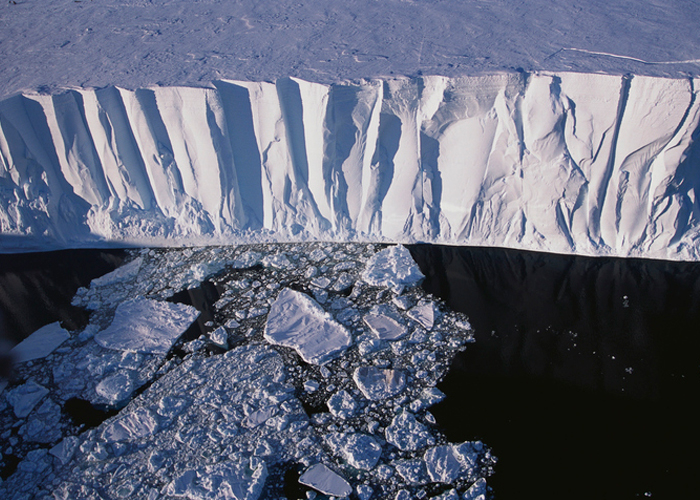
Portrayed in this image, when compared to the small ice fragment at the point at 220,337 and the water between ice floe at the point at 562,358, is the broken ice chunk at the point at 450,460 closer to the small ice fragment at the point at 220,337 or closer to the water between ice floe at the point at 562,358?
the water between ice floe at the point at 562,358

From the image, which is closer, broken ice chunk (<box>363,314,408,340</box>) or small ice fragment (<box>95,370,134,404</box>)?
small ice fragment (<box>95,370,134,404</box>)

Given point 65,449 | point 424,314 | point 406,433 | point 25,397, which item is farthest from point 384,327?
point 25,397

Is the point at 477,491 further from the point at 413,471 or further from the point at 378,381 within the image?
the point at 378,381

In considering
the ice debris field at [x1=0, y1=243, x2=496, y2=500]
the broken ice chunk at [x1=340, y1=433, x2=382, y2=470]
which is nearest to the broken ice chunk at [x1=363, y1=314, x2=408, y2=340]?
the ice debris field at [x1=0, y1=243, x2=496, y2=500]

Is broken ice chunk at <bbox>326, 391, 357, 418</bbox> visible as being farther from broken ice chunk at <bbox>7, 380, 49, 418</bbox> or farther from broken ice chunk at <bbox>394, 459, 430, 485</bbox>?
broken ice chunk at <bbox>7, 380, 49, 418</bbox>

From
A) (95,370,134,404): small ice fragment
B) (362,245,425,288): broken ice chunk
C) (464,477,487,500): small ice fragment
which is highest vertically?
(362,245,425,288): broken ice chunk

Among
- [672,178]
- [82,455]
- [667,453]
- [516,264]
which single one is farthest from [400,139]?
[82,455]
